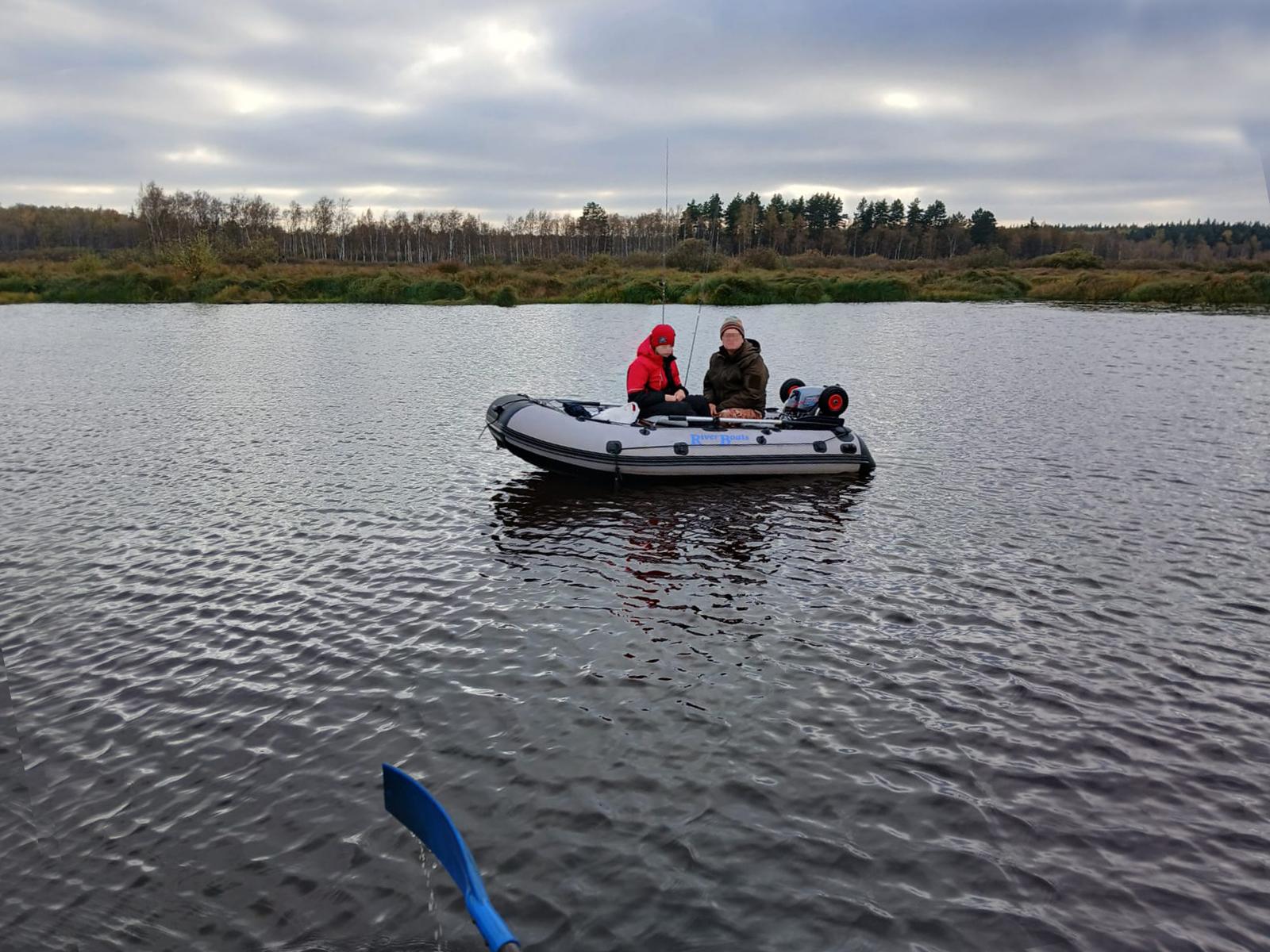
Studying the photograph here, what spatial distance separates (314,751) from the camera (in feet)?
20.4

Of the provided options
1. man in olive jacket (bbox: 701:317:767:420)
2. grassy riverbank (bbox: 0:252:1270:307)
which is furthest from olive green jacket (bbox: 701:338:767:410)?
grassy riverbank (bbox: 0:252:1270:307)

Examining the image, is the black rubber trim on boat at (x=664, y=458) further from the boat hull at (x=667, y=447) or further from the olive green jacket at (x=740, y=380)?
the olive green jacket at (x=740, y=380)

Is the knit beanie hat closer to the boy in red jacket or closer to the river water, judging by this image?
the boy in red jacket

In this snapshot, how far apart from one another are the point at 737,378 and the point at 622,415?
87.4 inches

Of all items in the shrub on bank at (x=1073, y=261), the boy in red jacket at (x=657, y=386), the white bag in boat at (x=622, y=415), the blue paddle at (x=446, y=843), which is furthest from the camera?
the shrub on bank at (x=1073, y=261)

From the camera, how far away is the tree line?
115250 mm

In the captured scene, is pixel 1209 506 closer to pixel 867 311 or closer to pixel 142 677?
pixel 142 677

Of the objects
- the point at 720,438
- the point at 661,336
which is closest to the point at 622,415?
the point at 661,336

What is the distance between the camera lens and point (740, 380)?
570 inches

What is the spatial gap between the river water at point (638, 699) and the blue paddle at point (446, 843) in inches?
32.1

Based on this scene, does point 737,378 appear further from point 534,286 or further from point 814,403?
point 534,286

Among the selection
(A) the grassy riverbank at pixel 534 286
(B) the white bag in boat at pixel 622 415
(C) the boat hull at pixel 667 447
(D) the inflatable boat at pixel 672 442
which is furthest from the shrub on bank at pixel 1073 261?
(B) the white bag in boat at pixel 622 415

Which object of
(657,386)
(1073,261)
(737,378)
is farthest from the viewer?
(1073,261)

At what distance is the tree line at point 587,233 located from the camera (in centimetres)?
11525
